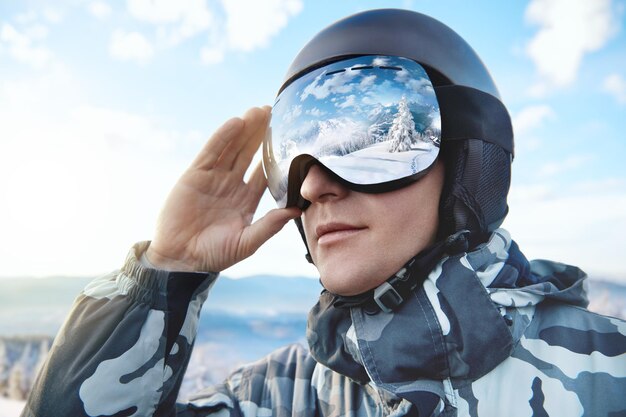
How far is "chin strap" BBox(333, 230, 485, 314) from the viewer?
135 centimetres

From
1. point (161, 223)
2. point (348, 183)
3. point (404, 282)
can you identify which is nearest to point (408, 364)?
point (404, 282)

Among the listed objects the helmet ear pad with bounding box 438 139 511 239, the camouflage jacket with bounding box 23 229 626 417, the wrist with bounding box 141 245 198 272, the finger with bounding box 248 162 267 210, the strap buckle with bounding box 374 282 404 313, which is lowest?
the camouflage jacket with bounding box 23 229 626 417

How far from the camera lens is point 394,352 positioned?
1.26 m

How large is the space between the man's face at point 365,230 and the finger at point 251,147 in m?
0.52

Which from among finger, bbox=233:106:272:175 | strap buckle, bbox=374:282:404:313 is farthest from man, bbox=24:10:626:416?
finger, bbox=233:106:272:175

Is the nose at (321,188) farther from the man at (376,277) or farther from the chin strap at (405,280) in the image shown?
the chin strap at (405,280)

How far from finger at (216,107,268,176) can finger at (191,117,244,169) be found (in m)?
0.07

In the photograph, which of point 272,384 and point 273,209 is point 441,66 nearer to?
point 273,209

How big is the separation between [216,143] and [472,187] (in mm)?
1022

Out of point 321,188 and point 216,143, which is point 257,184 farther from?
point 321,188

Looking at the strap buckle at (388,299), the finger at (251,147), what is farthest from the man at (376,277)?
the finger at (251,147)

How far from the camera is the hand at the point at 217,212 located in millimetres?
1658

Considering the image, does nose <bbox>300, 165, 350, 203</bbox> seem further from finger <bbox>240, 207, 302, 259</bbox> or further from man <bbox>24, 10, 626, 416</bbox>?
finger <bbox>240, 207, 302, 259</bbox>

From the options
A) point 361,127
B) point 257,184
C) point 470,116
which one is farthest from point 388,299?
point 257,184
